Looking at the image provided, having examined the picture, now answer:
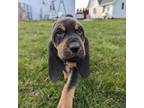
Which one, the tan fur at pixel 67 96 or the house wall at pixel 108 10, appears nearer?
the tan fur at pixel 67 96

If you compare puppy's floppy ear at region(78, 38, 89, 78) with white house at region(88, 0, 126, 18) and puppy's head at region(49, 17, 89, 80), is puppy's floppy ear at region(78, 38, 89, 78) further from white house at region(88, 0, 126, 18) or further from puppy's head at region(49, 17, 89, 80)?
white house at region(88, 0, 126, 18)

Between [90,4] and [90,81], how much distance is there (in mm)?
360

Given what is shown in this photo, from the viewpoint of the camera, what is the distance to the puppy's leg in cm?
129

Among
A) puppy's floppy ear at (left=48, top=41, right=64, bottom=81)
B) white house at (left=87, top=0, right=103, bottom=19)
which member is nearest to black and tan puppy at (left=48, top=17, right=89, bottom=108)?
puppy's floppy ear at (left=48, top=41, right=64, bottom=81)

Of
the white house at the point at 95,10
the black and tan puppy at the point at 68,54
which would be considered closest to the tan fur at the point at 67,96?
the black and tan puppy at the point at 68,54

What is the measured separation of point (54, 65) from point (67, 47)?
0.12 metres

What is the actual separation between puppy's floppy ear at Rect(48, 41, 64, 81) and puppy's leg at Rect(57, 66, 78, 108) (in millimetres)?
51

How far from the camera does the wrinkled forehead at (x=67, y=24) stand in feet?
4.08

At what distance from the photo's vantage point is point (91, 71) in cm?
133

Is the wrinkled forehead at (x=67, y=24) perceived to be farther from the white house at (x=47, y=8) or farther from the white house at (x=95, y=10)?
the white house at (x=95, y=10)

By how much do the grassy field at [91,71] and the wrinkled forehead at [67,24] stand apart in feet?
0.14

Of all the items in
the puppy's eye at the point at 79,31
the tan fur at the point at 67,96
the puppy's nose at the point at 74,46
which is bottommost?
the tan fur at the point at 67,96

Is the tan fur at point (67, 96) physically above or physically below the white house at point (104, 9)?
below
